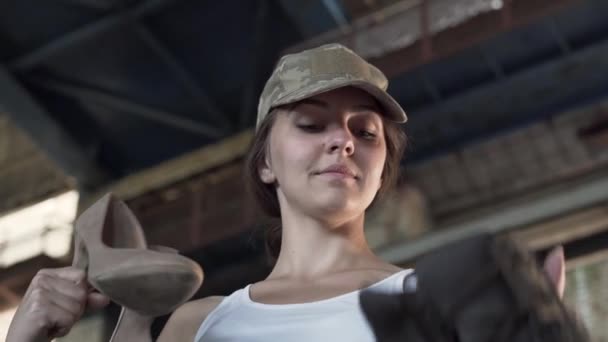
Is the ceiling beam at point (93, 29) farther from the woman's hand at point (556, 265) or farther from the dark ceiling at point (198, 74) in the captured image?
the woman's hand at point (556, 265)

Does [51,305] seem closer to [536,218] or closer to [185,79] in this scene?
[536,218]

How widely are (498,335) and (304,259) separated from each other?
2.59ft

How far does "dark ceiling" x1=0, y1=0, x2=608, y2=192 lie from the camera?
10.4m

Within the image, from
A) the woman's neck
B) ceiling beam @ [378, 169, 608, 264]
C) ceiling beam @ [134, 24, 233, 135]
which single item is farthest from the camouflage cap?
ceiling beam @ [134, 24, 233, 135]

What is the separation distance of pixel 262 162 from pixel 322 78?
298 mm

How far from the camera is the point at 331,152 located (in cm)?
190

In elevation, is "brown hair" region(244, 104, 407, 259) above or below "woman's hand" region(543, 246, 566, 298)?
above

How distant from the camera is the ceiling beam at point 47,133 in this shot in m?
13.8

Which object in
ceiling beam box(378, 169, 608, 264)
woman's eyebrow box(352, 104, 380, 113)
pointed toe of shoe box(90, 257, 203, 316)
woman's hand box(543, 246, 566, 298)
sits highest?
woman's eyebrow box(352, 104, 380, 113)

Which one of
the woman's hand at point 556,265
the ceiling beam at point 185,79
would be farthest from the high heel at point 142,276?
the ceiling beam at point 185,79

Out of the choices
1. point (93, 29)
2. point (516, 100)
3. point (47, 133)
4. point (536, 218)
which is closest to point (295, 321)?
point (536, 218)

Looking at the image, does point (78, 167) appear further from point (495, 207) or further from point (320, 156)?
point (320, 156)

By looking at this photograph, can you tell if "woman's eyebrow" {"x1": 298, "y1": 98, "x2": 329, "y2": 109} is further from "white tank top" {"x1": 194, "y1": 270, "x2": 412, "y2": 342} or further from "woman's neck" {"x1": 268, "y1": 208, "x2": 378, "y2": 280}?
"white tank top" {"x1": 194, "y1": 270, "x2": 412, "y2": 342}

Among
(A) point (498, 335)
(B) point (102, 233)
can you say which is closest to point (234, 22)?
(B) point (102, 233)
